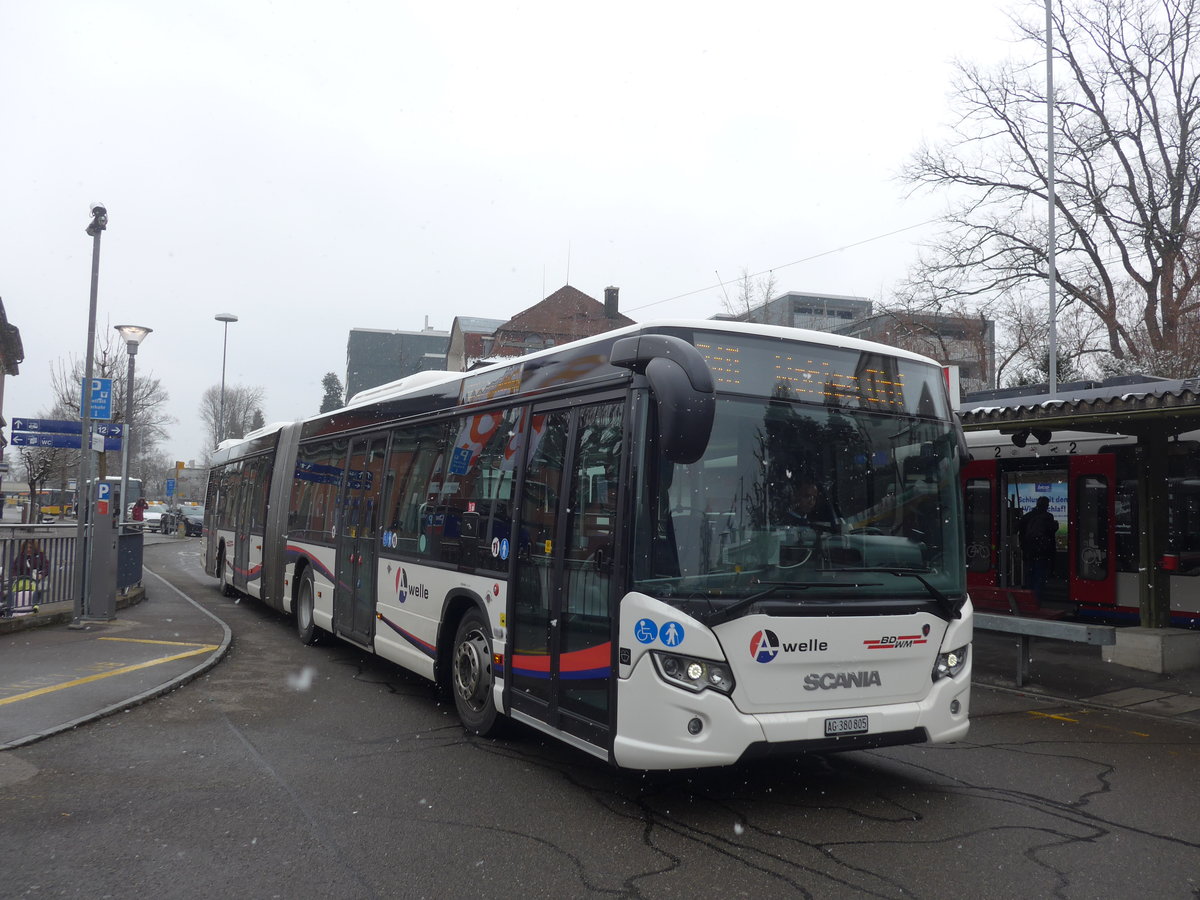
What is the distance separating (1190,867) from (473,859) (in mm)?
3613

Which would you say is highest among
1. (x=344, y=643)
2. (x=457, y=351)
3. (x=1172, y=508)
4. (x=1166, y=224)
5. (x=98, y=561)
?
(x=457, y=351)

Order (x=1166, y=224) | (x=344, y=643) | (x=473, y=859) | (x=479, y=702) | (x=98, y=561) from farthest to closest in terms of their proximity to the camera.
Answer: (x=1166, y=224) → (x=98, y=561) → (x=344, y=643) → (x=479, y=702) → (x=473, y=859)

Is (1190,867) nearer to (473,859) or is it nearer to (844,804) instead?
(844,804)

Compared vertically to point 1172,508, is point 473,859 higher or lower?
lower

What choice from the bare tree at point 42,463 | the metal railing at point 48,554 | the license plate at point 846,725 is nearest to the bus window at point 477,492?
the license plate at point 846,725

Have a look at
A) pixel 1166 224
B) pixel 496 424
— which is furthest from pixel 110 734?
pixel 1166 224

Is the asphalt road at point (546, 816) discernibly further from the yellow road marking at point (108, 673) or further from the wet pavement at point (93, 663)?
the yellow road marking at point (108, 673)

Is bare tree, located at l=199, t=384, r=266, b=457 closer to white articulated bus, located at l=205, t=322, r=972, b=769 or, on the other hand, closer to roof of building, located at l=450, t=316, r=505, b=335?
roof of building, located at l=450, t=316, r=505, b=335

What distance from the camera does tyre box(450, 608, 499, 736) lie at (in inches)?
282

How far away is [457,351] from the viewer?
277ft

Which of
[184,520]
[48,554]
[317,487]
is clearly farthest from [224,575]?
[184,520]

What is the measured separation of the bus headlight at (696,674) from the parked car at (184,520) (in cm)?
5187

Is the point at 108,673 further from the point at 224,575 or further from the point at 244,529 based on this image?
the point at 224,575

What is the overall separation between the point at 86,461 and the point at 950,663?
40.9 ft
